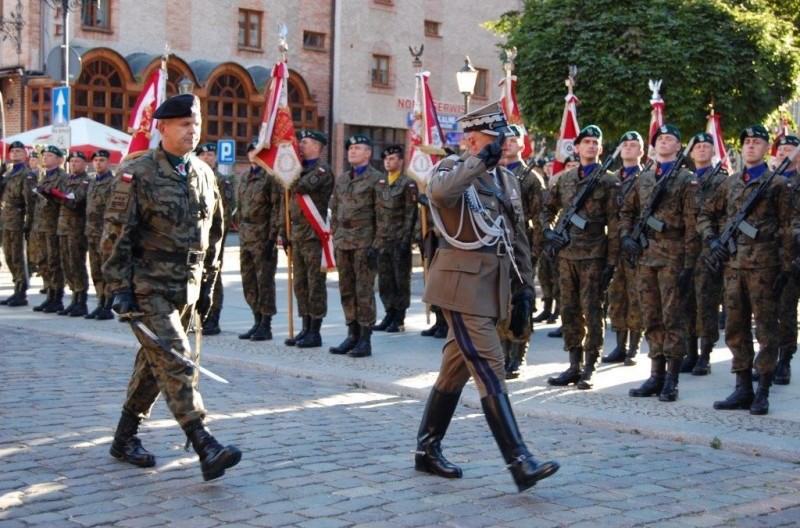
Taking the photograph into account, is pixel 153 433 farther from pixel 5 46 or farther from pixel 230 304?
pixel 5 46

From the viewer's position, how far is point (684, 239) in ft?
31.8

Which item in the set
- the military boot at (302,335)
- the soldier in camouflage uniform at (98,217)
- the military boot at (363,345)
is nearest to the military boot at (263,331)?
the military boot at (302,335)

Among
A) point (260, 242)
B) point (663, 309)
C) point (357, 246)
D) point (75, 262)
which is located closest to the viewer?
point (663, 309)

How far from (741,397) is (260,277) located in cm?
564

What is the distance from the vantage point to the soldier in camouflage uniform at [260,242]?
515 inches

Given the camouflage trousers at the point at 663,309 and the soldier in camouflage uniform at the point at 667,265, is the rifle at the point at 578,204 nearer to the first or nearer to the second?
the soldier in camouflage uniform at the point at 667,265

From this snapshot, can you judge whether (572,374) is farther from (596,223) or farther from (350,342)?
(350,342)

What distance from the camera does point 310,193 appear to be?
12.5m

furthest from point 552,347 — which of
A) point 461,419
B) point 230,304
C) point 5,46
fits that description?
point 5,46

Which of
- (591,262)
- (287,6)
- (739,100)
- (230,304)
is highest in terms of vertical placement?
(287,6)

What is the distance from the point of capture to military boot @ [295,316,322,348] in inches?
495

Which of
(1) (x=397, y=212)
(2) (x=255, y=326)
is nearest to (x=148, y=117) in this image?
(2) (x=255, y=326)

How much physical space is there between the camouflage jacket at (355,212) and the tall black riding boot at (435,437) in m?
5.20

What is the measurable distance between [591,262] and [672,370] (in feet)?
3.77
